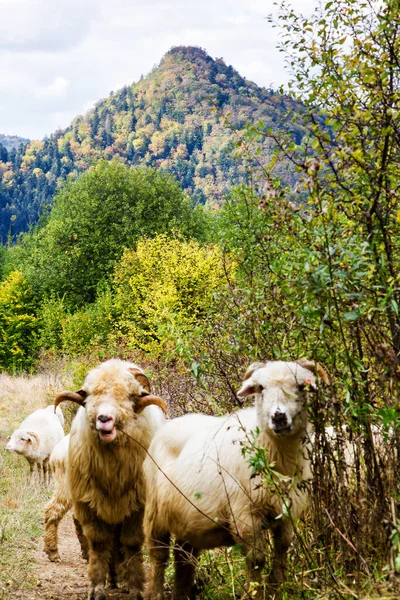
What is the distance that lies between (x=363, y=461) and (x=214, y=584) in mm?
1467

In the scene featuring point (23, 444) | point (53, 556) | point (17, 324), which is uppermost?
point (17, 324)

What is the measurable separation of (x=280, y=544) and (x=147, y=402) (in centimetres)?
178

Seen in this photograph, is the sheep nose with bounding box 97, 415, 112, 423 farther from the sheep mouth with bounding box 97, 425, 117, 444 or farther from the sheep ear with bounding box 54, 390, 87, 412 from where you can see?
the sheep ear with bounding box 54, 390, 87, 412

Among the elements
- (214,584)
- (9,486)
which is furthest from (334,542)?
(9,486)

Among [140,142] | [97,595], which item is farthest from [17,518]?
[140,142]

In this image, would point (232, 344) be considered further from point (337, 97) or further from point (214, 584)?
point (337, 97)

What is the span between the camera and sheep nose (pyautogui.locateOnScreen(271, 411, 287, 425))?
422 centimetres

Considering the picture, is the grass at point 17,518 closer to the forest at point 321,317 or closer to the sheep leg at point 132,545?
the forest at point 321,317

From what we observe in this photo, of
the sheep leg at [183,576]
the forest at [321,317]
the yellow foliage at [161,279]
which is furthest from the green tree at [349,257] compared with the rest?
the yellow foliage at [161,279]

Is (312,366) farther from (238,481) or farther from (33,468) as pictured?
(33,468)

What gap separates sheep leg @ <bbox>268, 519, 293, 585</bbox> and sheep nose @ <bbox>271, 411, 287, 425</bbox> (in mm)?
709

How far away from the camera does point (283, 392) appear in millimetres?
4289

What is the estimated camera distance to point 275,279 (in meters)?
5.17

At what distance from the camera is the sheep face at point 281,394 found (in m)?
4.24
